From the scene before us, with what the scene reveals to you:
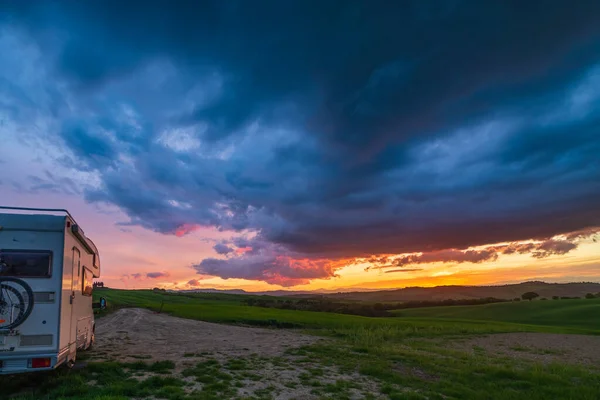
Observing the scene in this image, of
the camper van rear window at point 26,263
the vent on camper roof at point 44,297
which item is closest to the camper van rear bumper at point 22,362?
the vent on camper roof at point 44,297

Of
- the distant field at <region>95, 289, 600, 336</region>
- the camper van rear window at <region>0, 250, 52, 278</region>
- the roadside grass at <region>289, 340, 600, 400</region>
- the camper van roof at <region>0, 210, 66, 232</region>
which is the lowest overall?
the distant field at <region>95, 289, 600, 336</region>

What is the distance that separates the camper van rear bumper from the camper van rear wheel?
0.73 metres

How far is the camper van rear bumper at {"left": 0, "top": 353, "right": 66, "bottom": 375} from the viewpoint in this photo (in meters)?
9.00

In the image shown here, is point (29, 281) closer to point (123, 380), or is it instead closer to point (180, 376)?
point (123, 380)

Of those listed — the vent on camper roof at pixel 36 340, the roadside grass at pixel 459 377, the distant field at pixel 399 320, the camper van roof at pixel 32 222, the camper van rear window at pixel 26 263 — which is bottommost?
the distant field at pixel 399 320

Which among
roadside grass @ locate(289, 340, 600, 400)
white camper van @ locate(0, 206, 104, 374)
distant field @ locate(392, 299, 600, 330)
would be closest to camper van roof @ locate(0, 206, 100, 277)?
white camper van @ locate(0, 206, 104, 374)

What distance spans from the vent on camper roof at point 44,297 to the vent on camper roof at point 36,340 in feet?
2.76

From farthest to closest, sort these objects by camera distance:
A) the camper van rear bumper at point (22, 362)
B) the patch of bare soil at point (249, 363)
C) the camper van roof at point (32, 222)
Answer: the patch of bare soil at point (249, 363), the camper van roof at point (32, 222), the camper van rear bumper at point (22, 362)

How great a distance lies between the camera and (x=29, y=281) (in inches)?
380

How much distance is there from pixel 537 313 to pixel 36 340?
261ft

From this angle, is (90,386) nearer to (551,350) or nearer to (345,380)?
(345,380)

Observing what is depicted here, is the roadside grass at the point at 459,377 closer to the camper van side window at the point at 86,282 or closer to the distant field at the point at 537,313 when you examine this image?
the camper van side window at the point at 86,282

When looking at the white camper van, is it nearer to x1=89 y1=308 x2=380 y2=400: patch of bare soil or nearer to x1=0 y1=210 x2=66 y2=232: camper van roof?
x1=0 y1=210 x2=66 y2=232: camper van roof

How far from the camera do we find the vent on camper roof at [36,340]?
9344 mm
